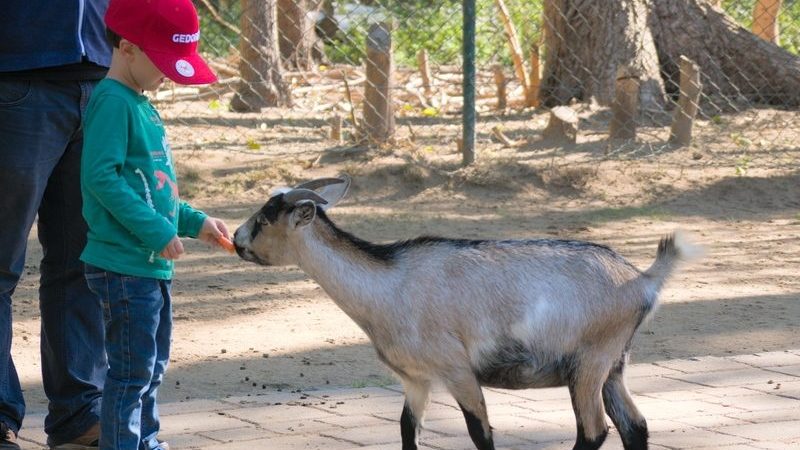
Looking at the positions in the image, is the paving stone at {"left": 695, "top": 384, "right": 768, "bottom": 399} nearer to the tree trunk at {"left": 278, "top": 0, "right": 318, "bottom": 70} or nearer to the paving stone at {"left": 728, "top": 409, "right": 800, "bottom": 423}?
the paving stone at {"left": 728, "top": 409, "right": 800, "bottom": 423}

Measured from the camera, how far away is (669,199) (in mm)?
9539

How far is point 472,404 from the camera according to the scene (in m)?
4.32

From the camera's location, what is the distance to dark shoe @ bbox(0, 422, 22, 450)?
4482 mm

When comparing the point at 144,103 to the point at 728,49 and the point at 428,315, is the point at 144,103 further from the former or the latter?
the point at 728,49

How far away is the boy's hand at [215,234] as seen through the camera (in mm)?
4320

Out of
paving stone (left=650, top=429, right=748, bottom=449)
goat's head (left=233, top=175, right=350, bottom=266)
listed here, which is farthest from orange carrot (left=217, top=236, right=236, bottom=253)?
paving stone (left=650, top=429, right=748, bottom=449)

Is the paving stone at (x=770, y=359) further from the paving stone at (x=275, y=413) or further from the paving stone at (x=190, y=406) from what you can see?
the paving stone at (x=190, y=406)

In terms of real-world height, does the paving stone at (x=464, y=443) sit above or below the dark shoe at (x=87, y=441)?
below

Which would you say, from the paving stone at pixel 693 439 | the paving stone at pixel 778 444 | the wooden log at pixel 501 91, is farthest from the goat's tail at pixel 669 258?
the wooden log at pixel 501 91

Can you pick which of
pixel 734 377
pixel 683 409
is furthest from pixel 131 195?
pixel 734 377

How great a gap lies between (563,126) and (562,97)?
1.55 metres

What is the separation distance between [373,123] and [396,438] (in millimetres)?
5190

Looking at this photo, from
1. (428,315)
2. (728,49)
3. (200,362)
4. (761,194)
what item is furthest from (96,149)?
(728,49)

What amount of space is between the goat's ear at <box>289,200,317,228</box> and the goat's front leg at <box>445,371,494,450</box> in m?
0.76
